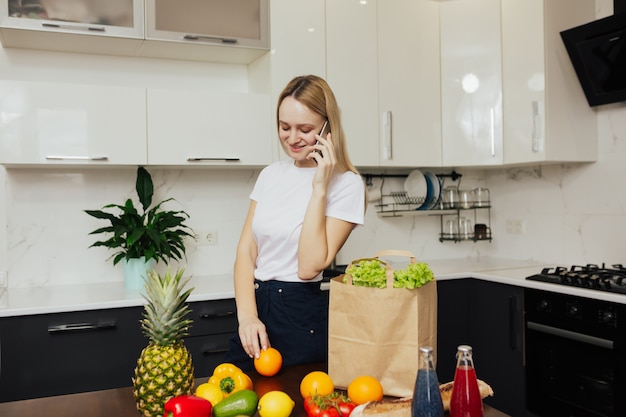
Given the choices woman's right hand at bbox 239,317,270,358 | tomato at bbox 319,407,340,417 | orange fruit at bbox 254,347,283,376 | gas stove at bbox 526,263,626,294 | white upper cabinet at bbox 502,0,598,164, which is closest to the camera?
tomato at bbox 319,407,340,417

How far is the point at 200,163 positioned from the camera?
3.00 metres

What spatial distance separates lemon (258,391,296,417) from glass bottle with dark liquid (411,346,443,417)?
0.26 m

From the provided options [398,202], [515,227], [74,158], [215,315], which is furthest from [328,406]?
[515,227]

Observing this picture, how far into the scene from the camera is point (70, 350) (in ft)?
8.27

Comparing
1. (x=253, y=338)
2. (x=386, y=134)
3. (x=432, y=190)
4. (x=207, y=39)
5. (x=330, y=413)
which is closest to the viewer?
(x=330, y=413)

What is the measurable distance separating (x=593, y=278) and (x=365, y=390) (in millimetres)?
1869

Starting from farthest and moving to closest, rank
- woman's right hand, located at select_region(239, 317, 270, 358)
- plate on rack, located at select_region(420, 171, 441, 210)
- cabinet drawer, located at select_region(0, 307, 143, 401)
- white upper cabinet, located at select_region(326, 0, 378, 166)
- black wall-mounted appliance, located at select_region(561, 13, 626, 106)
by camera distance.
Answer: plate on rack, located at select_region(420, 171, 441, 210), white upper cabinet, located at select_region(326, 0, 378, 166), black wall-mounted appliance, located at select_region(561, 13, 626, 106), cabinet drawer, located at select_region(0, 307, 143, 401), woman's right hand, located at select_region(239, 317, 270, 358)

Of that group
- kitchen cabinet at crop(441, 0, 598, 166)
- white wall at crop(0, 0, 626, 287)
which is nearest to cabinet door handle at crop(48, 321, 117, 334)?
white wall at crop(0, 0, 626, 287)

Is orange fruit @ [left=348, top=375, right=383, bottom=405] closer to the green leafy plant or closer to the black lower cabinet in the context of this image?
the green leafy plant

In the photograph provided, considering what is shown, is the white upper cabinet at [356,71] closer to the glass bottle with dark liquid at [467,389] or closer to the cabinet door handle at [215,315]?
the cabinet door handle at [215,315]

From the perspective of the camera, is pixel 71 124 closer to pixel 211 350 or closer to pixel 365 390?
pixel 211 350

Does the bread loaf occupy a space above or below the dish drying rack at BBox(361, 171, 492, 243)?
below

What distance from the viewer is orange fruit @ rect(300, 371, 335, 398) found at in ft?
4.08

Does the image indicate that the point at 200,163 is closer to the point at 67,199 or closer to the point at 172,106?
the point at 172,106
